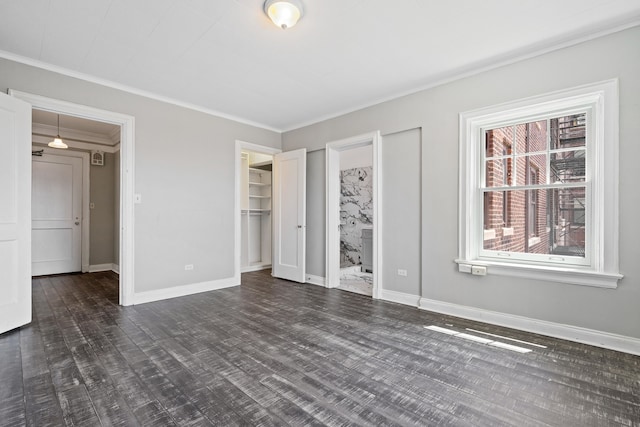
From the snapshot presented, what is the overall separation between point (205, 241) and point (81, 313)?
1.66m

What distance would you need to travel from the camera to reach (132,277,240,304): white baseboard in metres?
3.95

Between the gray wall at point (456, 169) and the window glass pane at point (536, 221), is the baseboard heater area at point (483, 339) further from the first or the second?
the window glass pane at point (536, 221)

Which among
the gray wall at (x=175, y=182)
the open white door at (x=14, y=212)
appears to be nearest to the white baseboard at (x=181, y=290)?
the gray wall at (x=175, y=182)

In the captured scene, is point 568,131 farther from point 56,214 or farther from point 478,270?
point 56,214

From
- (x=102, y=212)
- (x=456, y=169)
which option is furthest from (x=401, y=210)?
(x=102, y=212)

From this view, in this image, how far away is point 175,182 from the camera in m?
4.30

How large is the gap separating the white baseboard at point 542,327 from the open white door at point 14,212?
4.23 metres

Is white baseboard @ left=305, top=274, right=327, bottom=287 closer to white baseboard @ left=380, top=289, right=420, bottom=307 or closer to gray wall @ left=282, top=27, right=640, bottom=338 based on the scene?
white baseboard @ left=380, top=289, right=420, bottom=307

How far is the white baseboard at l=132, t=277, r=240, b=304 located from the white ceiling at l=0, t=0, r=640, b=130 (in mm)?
2629

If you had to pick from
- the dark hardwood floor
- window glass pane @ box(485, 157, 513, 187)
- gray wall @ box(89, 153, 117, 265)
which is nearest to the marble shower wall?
window glass pane @ box(485, 157, 513, 187)

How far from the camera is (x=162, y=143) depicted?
417cm

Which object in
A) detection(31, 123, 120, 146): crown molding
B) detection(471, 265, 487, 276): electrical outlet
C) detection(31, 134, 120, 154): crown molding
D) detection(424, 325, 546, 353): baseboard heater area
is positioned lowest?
detection(424, 325, 546, 353): baseboard heater area

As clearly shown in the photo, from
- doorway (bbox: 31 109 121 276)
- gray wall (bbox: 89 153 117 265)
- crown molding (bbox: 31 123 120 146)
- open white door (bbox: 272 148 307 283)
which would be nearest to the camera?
open white door (bbox: 272 148 307 283)

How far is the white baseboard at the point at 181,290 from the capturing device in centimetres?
395
